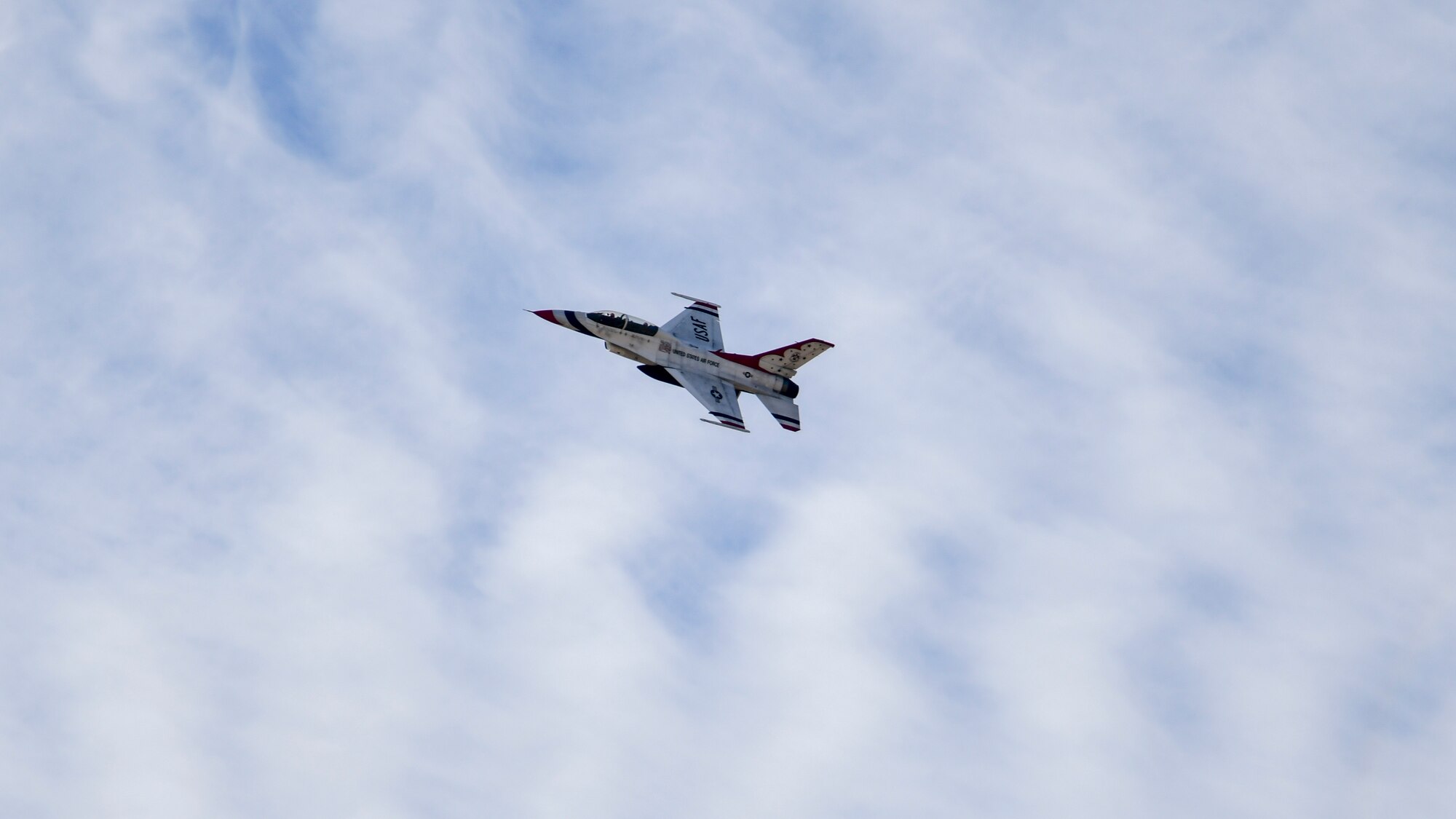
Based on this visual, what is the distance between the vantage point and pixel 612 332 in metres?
127

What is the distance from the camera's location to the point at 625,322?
414 feet

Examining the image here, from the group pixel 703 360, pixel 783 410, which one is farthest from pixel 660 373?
pixel 783 410

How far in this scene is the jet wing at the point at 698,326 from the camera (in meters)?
132

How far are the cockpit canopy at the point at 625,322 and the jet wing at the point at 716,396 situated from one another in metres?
4.62

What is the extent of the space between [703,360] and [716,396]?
411 cm

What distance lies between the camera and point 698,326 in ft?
438

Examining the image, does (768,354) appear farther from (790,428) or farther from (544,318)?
(544,318)

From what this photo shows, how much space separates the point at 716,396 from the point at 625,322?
10.8 m

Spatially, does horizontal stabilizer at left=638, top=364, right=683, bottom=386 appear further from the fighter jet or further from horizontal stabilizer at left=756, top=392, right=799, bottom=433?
horizontal stabilizer at left=756, top=392, right=799, bottom=433

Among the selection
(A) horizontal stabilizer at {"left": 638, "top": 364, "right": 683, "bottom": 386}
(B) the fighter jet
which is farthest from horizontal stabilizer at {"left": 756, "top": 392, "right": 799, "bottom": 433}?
(A) horizontal stabilizer at {"left": 638, "top": 364, "right": 683, "bottom": 386}

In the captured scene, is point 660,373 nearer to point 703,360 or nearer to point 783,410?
point 703,360

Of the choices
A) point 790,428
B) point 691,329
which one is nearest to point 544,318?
point 691,329

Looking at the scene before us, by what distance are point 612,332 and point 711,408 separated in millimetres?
12103

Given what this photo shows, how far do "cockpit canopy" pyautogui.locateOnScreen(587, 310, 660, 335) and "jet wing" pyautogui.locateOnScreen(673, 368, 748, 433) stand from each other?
15.2ft
